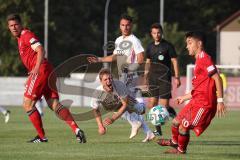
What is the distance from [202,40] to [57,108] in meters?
3.67

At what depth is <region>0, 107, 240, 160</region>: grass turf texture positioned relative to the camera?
47.9 feet

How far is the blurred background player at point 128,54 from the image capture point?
18344mm

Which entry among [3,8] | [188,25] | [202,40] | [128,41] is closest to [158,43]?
[128,41]

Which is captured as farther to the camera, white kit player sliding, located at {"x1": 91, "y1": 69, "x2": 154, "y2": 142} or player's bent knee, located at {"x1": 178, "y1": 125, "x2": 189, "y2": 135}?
white kit player sliding, located at {"x1": 91, "y1": 69, "x2": 154, "y2": 142}

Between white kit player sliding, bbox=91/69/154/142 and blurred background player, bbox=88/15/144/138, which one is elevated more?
blurred background player, bbox=88/15/144/138

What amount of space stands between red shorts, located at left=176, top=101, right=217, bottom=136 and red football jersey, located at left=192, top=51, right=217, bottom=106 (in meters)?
0.08

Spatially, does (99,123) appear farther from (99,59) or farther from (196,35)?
(196,35)

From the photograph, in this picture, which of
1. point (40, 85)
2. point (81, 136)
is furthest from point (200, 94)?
point (40, 85)

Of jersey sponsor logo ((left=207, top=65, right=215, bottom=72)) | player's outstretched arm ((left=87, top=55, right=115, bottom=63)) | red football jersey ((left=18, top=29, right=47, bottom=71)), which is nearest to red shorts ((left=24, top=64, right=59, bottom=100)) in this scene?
red football jersey ((left=18, top=29, right=47, bottom=71))

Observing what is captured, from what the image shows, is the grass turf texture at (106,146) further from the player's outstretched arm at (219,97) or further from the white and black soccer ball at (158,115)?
the player's outstretched arm at (219,97)

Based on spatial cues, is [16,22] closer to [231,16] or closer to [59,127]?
[59,127]

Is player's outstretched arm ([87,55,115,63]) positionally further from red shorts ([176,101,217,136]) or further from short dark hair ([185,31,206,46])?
red shorts ([176,101,217,136])

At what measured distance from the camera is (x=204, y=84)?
14.6 meters

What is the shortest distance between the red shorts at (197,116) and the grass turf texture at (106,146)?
1.48 feet
